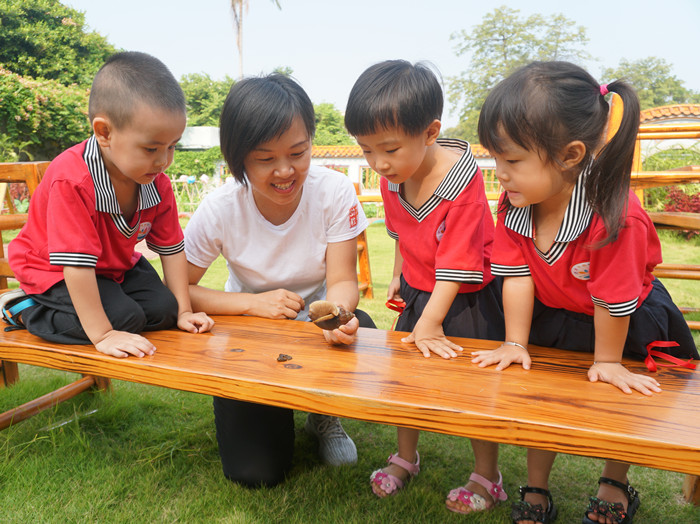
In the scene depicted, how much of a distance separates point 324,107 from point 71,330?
1346 inches

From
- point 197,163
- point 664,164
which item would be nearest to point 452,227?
point 664,164

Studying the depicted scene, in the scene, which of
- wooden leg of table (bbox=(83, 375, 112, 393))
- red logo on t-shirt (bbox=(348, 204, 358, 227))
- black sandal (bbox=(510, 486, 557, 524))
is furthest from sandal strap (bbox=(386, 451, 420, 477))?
wooden leg of table (bbox=(83, 375, 112, 393))

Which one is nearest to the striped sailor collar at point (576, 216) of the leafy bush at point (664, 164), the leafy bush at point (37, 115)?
the leafy bush at point (664, 164)

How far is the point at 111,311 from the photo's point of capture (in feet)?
6.44

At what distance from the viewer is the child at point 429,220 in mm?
1805

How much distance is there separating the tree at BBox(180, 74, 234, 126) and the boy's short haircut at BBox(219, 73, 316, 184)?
34.4 m

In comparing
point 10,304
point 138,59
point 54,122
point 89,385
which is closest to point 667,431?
point 138,59

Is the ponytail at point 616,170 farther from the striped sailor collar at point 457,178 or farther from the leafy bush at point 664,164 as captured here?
the leafy bush at point 664,164

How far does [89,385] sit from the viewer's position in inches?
118

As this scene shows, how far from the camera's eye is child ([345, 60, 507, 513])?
1805 mm

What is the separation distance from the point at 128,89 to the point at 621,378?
170cm

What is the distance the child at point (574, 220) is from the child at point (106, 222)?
3.49 feet

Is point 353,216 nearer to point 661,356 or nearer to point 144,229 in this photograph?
point 144,229

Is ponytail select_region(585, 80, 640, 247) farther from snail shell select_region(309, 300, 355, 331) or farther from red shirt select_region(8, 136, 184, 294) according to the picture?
red shirt select_region(8, 136, 184, 294)
